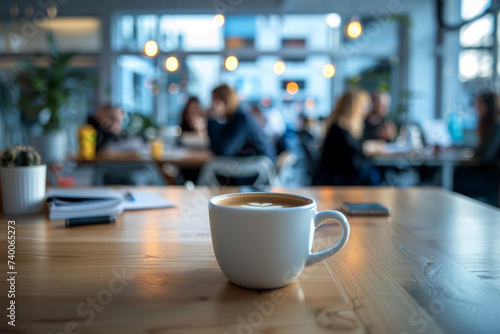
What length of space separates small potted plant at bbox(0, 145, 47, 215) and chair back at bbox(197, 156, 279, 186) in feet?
6.65

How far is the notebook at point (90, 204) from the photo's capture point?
0.92 meters

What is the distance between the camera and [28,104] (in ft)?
9.21

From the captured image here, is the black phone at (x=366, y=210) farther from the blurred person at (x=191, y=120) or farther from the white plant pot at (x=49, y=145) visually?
the blurred person at (x=191, y=120)

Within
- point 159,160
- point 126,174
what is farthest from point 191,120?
point 159,160

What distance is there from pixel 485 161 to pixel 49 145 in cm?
332

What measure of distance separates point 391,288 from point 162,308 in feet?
0.90

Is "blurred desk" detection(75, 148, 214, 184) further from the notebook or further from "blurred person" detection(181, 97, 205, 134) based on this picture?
the notebook

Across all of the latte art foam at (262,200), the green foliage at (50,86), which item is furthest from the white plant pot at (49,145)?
the latte art foam at (262,200)

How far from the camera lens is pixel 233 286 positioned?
1.82 feet

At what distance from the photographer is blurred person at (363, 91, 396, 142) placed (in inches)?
210

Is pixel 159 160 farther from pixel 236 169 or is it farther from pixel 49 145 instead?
pixel 49 145

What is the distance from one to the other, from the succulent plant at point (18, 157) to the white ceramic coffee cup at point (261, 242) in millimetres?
612

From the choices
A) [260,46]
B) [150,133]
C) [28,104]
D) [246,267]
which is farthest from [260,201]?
[260,46]

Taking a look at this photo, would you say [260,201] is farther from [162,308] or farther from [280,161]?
[280,161]
